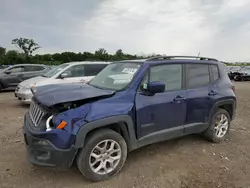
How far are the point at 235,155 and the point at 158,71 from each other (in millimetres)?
2094

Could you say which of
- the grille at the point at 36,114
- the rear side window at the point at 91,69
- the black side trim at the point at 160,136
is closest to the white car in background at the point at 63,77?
the rear side window at the point at 91,69

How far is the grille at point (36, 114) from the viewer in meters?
3.36

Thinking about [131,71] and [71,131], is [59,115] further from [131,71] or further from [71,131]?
[131,71]

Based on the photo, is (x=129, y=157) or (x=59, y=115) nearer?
(x=59, y=115)

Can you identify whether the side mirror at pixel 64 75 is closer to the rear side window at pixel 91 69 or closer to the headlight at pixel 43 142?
the rear side window at pixel 91 69

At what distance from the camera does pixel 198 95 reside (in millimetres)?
4426

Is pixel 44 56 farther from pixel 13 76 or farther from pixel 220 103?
pixel 220 103

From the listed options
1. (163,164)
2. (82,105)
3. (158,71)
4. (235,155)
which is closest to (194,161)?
(163,164)

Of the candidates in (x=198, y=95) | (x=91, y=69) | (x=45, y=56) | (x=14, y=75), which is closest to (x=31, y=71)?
(x=14, y=75)

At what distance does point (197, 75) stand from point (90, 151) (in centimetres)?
259

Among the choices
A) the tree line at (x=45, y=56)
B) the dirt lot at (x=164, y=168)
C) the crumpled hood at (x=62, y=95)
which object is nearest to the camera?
the crumpled hood at (x=62, y=95)

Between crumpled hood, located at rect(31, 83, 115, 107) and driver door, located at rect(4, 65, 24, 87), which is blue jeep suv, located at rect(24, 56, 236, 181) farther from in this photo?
driver door, located at rect(4, 65, 24, 87)

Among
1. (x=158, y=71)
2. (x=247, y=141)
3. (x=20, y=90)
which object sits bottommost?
(x=247, y=141)

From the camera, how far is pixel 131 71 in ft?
13.1
